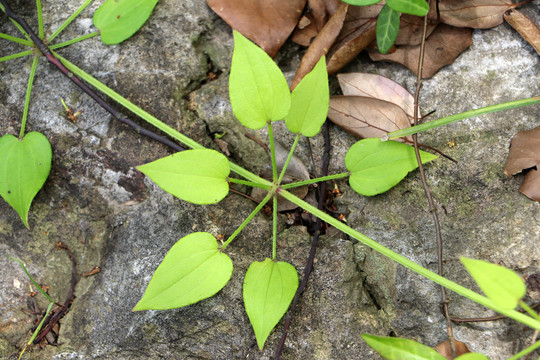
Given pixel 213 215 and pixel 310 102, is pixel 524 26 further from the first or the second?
pixel 213 215

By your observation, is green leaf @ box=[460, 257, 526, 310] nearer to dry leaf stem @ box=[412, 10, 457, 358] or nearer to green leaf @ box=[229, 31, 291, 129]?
dry leaf stem @ box=[412, 10, 457, 358]

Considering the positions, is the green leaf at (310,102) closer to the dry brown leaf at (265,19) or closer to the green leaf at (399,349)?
the dry brown leaf at (265,19)

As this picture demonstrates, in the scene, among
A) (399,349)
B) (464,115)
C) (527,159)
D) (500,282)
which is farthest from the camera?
(527,159)

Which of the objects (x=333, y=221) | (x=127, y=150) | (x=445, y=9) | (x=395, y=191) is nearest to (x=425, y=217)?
(x=395, y=191)

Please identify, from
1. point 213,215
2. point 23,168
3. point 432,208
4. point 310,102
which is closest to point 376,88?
point 310,102

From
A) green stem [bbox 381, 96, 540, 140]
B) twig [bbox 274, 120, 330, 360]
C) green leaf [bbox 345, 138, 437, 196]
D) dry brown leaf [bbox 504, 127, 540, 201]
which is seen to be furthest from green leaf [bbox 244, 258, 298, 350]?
dry brown leaf [bbox 504, 127, 540, 201]
